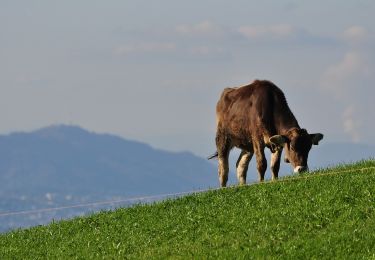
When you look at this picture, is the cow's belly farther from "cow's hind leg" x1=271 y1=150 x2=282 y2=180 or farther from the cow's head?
the cow's head

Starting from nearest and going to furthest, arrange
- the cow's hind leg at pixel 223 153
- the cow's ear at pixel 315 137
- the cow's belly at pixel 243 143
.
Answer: the cow's ear at pixel 315 137, the cow's belly at pixel 243 143, the cow's hind leg at pixel 223 153

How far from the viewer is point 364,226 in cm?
2086

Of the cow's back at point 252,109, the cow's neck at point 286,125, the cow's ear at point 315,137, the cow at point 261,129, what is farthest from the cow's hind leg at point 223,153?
the cow's ear at point 315,137

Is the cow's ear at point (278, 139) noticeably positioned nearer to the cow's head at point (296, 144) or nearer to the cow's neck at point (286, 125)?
the cow's head at point (296, 144)

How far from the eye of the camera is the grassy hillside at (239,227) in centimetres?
2036

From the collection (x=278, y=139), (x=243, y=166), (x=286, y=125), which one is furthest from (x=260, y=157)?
(x=243, y=166)

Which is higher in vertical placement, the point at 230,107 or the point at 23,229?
the point at 230,107

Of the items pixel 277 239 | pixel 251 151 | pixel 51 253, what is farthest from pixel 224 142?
pixel 277 239

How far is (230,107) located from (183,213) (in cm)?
840

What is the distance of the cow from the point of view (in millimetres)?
30109

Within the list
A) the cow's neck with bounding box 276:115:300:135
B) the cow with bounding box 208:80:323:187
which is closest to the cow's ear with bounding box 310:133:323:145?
the cow with bounding box 208:80:323:187

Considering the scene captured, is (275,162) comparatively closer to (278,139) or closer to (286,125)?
(286,125)

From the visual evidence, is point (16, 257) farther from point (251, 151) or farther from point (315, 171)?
point (251, 151)

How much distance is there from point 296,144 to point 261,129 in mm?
1712
